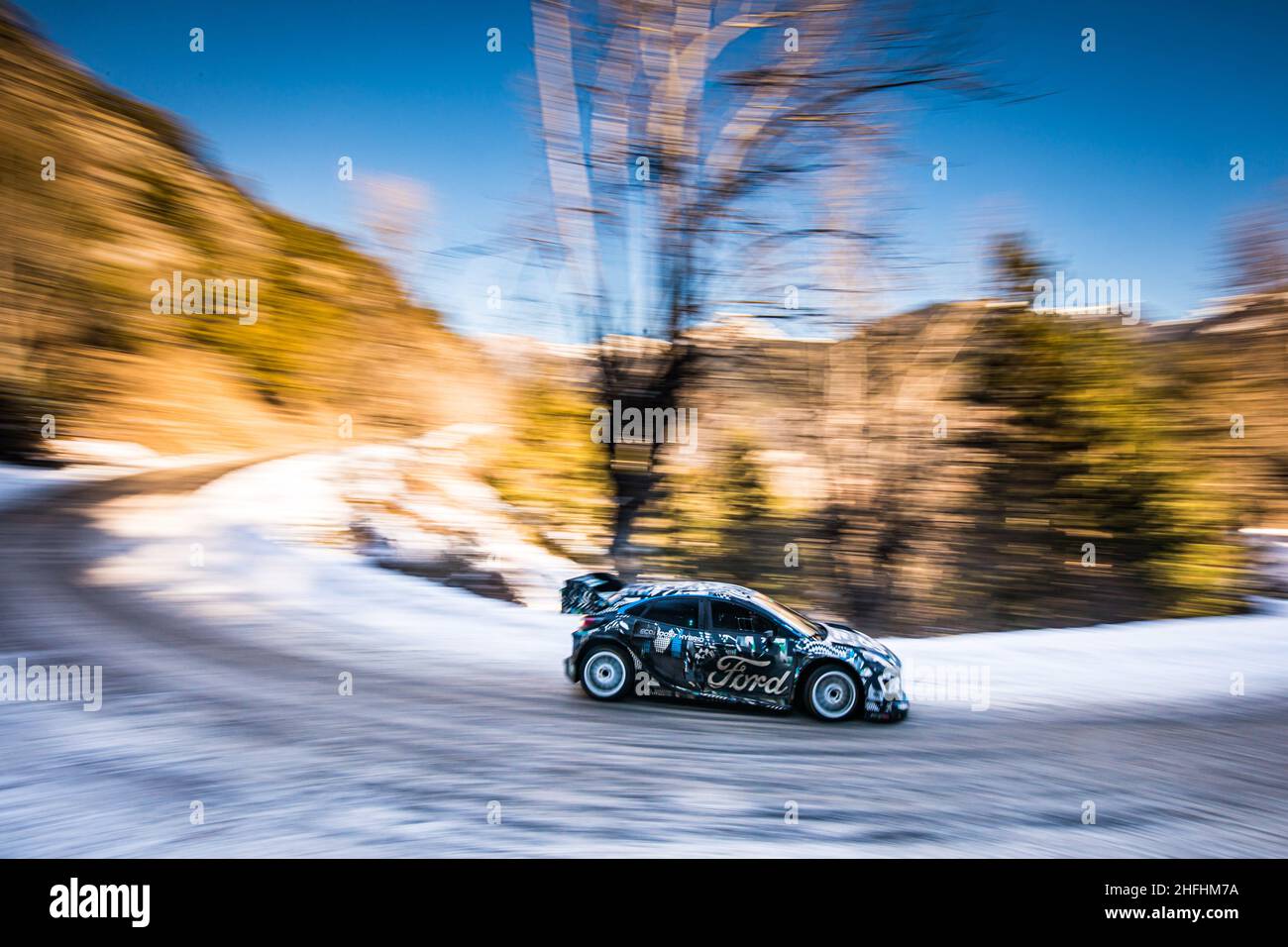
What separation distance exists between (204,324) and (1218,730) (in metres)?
21.1

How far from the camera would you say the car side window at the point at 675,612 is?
6.70 m

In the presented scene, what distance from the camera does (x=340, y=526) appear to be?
13.0 meters

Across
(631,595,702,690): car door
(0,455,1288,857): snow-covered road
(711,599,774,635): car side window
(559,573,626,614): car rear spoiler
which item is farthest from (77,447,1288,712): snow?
(631,595,702,690): car door

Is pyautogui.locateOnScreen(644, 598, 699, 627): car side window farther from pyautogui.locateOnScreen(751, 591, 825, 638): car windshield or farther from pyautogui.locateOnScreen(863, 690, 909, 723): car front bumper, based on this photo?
pyautogui.locateOnScreen(863, 690, 909, 723): car front bumper

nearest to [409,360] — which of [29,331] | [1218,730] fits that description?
[29,331]

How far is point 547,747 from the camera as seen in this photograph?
565 centimetres

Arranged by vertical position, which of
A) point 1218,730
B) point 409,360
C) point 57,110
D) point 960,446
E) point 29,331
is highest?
point 57,110

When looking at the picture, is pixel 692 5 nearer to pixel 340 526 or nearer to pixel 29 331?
pixel 340 526

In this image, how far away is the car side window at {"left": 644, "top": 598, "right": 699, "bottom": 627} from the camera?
6.70m

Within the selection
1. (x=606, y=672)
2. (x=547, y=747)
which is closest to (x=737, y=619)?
(x=606, y=672)

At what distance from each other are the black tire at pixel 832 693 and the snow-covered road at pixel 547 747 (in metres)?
0.15

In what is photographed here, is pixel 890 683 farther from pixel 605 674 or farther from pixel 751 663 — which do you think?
pixel 605 674

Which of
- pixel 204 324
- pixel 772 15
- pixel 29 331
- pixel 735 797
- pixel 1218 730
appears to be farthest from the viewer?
pixel 204 324

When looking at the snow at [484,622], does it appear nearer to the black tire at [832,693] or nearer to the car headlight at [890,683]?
the car headlight at [890,683]
